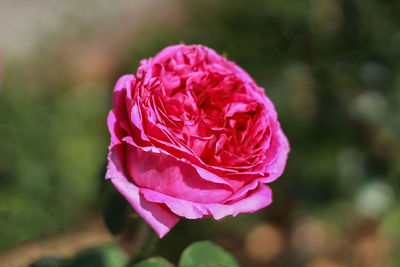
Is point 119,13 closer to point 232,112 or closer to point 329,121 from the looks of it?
point 329,121

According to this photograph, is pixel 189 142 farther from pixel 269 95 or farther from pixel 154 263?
pixel 269 95

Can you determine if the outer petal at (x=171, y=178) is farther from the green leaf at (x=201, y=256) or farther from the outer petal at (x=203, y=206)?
the green leaf at (x=201, y=256)

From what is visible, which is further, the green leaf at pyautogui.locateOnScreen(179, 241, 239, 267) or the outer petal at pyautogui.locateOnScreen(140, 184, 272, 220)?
the green leaf at pyautogui.locateOnScreen(179, 241, 239, 267)

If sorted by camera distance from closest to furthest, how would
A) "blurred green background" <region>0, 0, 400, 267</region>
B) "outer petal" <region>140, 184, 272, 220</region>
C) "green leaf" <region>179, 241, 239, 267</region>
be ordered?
"outer petal" <region>140, 184, 272, 220</region> → "green leaf" <region>179, 241, 239, 267</region> → "blurred green background" <region>0, 0, 400, 267</region>

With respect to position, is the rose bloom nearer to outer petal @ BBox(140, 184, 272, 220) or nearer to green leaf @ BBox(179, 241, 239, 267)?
outer petal @ BBox(140, 184, 272, 220)

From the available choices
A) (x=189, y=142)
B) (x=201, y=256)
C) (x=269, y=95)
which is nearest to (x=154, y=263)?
(x=201, y=256)

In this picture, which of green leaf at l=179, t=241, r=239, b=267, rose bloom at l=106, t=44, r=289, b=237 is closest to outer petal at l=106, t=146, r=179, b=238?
rose bloom at l=106, t=44, r=289, b=237
